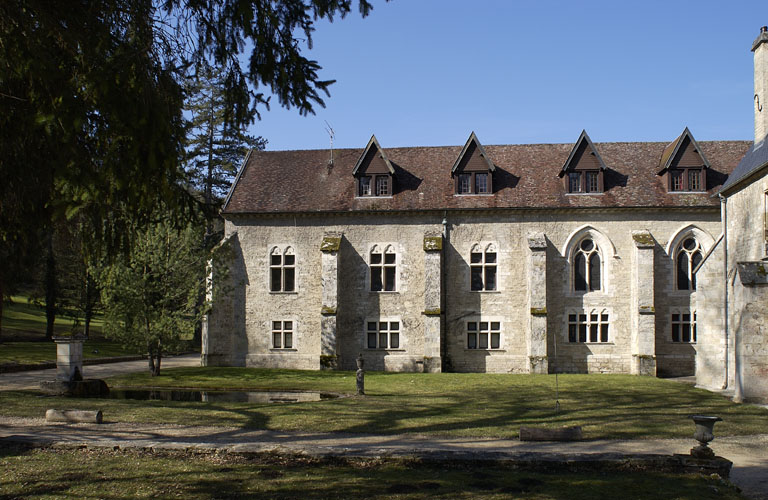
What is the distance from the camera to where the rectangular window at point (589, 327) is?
29.0 m

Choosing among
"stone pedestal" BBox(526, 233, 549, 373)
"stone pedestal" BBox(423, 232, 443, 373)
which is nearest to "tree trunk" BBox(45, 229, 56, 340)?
"stone pedestal" BBox(423, 232, 443, 373)

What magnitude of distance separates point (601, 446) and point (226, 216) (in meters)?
23.4

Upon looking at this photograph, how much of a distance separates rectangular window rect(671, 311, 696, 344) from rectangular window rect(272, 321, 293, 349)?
57.4 ft

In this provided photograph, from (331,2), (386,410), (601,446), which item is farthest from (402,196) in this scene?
(331,2)

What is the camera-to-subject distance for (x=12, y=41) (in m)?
7.43

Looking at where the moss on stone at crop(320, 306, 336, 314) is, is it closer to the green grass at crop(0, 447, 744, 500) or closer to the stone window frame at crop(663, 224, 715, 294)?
the stone window frame at crop(663, 224, 715, 294)

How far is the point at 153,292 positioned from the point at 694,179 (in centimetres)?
2415

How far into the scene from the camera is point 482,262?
29.8 m

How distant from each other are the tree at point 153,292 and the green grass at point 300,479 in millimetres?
14189

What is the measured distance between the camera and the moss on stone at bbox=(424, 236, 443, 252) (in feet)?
95.6

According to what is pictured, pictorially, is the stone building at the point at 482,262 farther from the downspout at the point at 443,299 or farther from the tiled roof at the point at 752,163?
the tiled roof at the point at 752,163

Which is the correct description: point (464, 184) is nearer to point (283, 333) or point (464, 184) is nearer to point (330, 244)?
point (330, 244)

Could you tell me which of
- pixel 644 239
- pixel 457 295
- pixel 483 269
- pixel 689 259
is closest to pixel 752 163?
pixel 644 239

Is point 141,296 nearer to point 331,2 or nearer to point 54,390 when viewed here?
point 54,390
